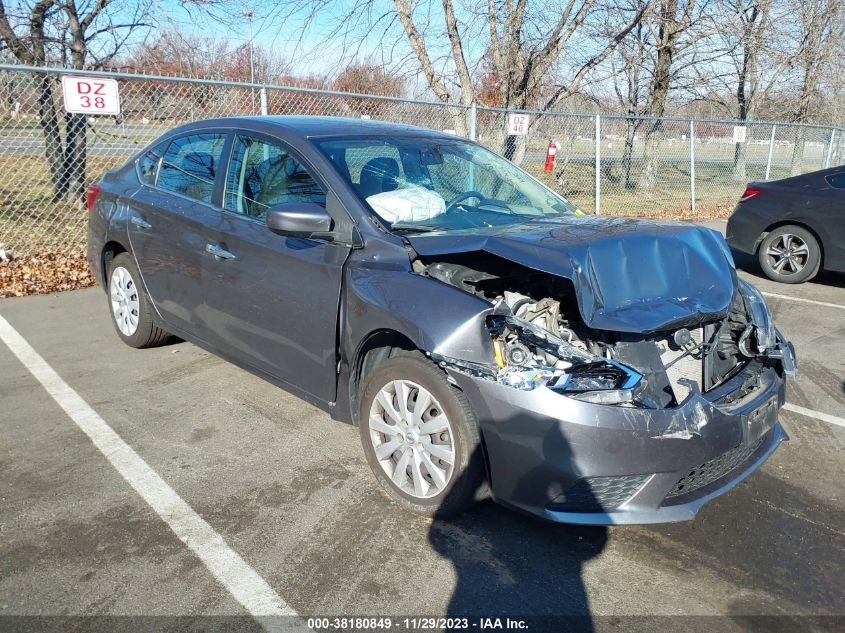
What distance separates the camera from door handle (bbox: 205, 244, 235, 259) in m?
3.95

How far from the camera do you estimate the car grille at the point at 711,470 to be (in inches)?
112

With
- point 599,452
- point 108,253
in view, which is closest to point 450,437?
point 599,452

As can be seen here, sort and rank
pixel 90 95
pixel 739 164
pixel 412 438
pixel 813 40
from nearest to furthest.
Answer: pixel 412 438 → pixel 90 95 → pixel 739 164 → pixel 813 40

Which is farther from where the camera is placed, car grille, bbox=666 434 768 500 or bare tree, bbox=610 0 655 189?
bare tree, bbox=610 0 655 189

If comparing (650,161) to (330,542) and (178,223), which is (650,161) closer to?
(178,223)

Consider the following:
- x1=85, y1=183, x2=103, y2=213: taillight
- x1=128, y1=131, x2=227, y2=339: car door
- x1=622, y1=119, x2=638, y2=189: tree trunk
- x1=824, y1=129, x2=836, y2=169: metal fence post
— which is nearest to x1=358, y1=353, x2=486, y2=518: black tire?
x1=128, y1=131, x2=227, y2=339: car door

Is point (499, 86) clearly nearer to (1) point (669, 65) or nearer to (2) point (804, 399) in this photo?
(1) point (669, 65)

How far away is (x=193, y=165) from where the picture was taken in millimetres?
4523

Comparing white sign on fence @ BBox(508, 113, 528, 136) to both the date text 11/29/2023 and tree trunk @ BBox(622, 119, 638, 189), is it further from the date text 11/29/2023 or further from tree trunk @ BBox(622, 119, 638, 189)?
the date text 11/29/2023

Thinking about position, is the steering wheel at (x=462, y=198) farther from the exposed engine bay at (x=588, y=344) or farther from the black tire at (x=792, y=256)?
the black tire at (x=792, y=256)

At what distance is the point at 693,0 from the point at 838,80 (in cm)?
1128

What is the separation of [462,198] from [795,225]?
19.8 ft

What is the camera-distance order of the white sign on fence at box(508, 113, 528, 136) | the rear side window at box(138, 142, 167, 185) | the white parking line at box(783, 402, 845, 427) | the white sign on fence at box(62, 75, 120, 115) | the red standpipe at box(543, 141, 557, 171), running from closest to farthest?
the white parking line at box(783, 402, 845, 427), the rear side window at box(138, 142, 167, 185), the white sign on fence at box(62, 75, 120, 115), the white sign on fence at box(508, 113, 528, 136), the red standpipe at box(543, 141, 557, 171)

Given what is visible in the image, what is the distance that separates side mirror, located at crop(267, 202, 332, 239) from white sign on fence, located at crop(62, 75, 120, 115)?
198 inches
